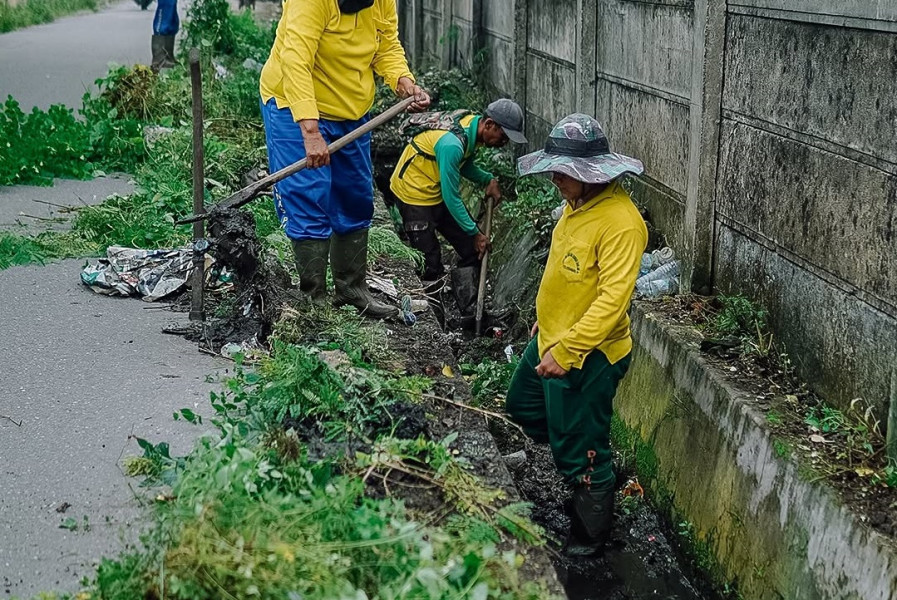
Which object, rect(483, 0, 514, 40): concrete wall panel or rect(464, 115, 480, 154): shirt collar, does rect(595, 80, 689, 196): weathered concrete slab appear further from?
rect(483, 0, 514, 40): concrete wall panel

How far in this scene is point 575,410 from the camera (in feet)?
→ 15.0

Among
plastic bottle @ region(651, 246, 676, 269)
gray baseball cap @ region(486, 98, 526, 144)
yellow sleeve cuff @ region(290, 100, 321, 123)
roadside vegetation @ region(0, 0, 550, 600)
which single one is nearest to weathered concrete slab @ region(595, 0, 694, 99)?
gray baseball cap @ region(486, 98, 526, 144)

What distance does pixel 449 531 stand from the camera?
341cm

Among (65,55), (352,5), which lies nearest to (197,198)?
(352,5)

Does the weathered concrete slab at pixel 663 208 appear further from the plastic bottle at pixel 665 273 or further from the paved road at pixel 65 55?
the paved road at pixel 65 55

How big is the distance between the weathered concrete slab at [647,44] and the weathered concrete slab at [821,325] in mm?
1098

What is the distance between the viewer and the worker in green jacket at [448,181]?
7395 mm

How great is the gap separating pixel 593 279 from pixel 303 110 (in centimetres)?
159

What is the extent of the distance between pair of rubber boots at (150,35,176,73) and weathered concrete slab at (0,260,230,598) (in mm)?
8172

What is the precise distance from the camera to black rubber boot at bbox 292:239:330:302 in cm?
543

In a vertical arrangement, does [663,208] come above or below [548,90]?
below

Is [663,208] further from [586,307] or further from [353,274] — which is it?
[586,307]

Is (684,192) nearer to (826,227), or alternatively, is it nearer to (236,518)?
(826,227)

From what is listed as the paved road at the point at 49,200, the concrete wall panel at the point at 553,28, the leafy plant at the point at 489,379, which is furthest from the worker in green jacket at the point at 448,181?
the paved road at the point at 49,200
